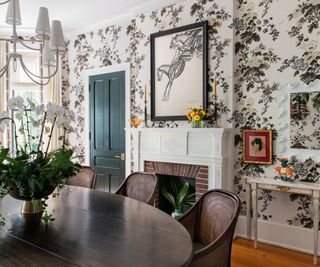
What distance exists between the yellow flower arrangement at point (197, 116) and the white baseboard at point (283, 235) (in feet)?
4.05

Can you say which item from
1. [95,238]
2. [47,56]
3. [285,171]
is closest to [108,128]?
[47,56]

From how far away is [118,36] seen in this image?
195 inches

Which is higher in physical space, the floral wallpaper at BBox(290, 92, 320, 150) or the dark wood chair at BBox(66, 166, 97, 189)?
the floral wallpaper at BBox(290, 92, 320, 150)

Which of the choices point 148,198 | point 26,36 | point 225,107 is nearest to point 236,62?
point 225,107

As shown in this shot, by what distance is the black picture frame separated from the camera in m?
3.82

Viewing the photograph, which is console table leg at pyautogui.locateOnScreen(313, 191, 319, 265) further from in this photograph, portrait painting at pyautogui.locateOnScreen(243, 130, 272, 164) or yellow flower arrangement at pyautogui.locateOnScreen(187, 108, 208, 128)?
yellow flower arrangement at pyautogui.locateOnScreen(187, 108, 208, 128)

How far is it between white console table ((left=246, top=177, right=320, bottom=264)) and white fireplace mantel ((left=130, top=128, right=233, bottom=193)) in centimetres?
36

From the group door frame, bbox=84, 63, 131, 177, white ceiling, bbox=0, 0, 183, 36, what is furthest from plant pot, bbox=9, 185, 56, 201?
white ceiling, bbox=0, 0, 183, 36

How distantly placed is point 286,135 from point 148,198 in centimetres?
173

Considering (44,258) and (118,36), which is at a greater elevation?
(118,36)

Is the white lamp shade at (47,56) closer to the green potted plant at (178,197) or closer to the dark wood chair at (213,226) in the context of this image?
the dark wood chair at (213,226)

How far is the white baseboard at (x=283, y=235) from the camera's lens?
3.21 m

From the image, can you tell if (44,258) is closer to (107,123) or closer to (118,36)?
(107,123)

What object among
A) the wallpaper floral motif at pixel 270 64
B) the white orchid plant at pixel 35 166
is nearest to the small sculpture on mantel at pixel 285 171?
the wallpaper floral motif at pixel 270 64
